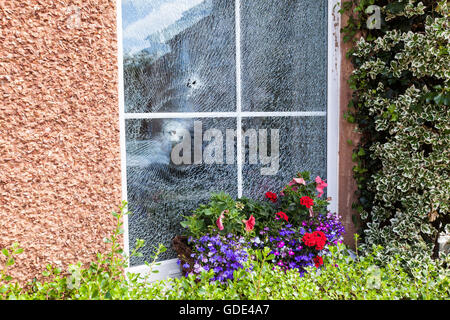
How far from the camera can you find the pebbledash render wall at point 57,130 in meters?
1.46

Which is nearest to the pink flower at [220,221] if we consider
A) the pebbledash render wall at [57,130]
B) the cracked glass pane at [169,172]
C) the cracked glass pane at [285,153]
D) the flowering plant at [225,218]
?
the flowering plant at [225,218]

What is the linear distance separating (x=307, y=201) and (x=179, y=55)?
113cm

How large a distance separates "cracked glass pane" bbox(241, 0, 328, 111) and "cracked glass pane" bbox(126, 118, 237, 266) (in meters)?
0.32

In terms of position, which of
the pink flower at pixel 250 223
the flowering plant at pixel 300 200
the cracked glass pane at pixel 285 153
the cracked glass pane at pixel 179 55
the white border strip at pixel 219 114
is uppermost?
the cracked glass pane at pixel 179 55

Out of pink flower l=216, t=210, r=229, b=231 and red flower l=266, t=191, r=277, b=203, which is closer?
pink flower l=216, t=210, r=229, b=231

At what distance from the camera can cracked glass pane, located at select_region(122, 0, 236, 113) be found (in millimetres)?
1946

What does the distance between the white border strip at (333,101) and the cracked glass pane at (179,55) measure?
2.31 feet

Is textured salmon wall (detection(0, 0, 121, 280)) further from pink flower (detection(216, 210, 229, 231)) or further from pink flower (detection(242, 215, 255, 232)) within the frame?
pink flower (detection(242, 215, 255, 232))

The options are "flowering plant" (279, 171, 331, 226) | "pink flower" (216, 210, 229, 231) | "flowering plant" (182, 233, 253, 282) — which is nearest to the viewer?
"flowering plant" (182, 233, 253, 282)

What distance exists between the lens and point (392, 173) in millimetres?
2178

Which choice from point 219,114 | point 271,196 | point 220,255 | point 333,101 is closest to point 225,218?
point 220,255

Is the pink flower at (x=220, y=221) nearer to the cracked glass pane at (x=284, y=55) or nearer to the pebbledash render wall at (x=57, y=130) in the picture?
the pebbledash render wall at (x=57, y=130)

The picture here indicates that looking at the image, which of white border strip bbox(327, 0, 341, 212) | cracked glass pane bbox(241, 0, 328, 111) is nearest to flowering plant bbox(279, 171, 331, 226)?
white border strip bbox(327, 0, 341, 212)
